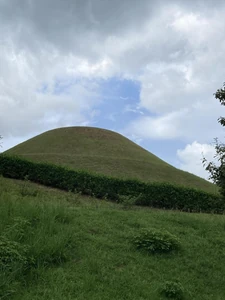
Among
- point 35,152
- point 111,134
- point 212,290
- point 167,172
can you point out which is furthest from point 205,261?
point 111,134

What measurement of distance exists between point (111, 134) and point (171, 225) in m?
45.1

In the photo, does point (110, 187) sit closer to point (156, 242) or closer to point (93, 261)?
point (156, 242)

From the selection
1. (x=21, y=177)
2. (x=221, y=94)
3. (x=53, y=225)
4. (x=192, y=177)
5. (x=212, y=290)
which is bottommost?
(x=212, y=290)

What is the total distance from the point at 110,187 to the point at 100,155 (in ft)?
67.4

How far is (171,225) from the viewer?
10047mm

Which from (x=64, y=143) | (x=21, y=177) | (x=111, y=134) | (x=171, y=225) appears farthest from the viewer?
(x=111, y=134)

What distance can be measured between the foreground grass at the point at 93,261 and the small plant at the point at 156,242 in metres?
0.17

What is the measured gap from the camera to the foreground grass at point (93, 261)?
5324 mm

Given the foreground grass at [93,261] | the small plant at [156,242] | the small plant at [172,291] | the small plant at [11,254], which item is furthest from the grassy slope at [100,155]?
the small plant at [11,254]

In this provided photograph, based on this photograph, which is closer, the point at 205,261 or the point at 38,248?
the point at 38,248

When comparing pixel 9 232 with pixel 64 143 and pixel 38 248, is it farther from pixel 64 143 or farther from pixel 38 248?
pixel 64 143

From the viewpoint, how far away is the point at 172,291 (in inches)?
217

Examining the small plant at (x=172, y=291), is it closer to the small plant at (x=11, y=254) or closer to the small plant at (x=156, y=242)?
the small plant at (x=156, y=242)

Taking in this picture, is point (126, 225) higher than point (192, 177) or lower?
lower
